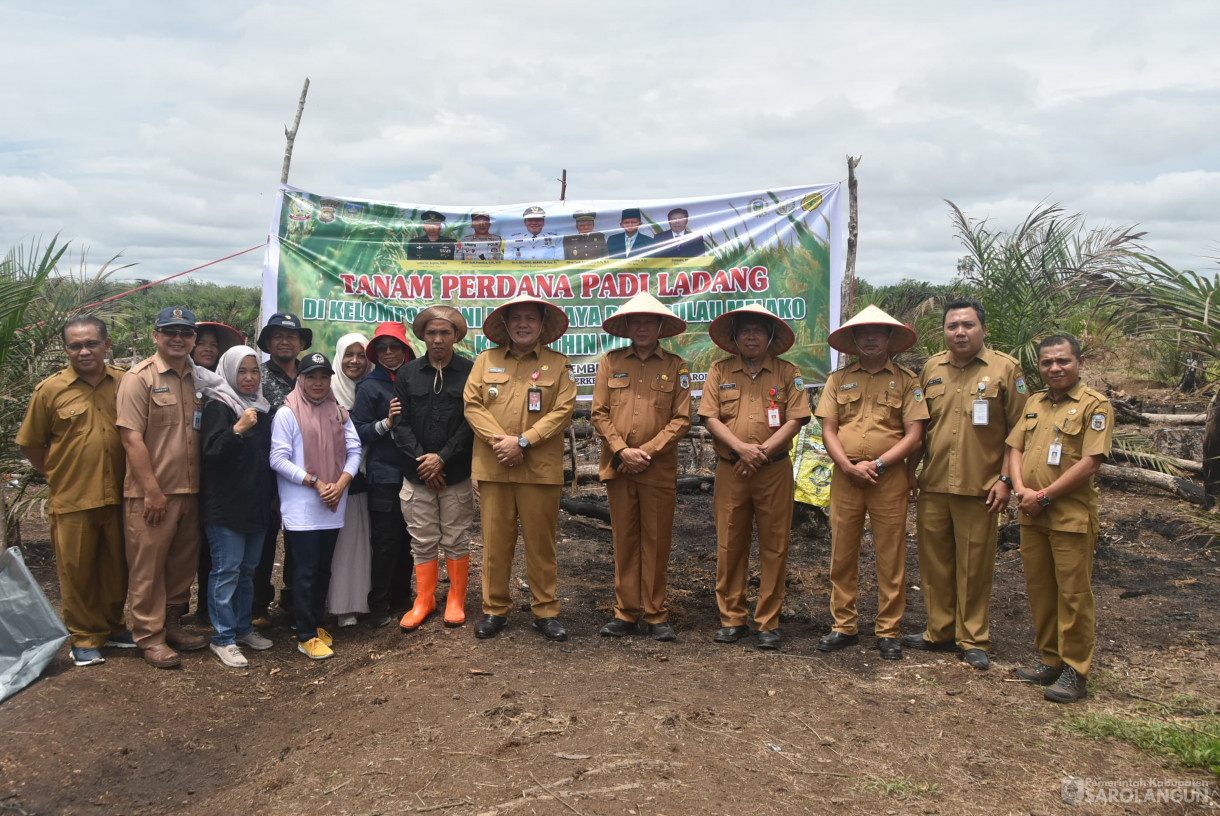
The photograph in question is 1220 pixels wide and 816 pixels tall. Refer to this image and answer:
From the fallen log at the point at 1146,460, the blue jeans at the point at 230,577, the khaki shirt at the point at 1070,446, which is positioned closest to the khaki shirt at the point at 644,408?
the khaki shirt at the point at 1070,446

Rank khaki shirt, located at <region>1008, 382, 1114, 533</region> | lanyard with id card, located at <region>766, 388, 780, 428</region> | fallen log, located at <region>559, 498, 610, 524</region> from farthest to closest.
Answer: fallen log, located at <region>559, 498, 610, 524</region> → lanyard with id card, located at <region>766, 388, 780, 428</region> → khaki shirt, located at <region>1008, 382, 1114, 533</region>

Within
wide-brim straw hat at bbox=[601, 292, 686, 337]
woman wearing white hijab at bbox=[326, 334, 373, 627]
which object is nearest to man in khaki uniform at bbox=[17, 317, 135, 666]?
woman wearing white hijab at bbox=[326, 334, 373, 627]

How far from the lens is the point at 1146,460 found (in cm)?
798

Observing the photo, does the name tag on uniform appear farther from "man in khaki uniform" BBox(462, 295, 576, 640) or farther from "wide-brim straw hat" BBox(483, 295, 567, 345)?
"wide-brim straw hat" BBox(483, 295, 567, 345)

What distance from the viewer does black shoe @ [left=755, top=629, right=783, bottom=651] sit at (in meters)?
4.80

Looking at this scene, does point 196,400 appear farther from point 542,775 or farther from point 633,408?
point 542,775

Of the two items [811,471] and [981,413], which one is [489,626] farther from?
[811,471]

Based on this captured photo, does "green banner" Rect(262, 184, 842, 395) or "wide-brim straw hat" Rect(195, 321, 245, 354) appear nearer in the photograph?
"wide-brim straw hat" Rect(195, 321, 245, 354)

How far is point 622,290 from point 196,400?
3139 millimetres

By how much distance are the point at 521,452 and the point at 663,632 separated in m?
1.33

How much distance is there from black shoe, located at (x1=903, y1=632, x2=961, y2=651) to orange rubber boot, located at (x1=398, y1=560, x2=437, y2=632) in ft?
9.07

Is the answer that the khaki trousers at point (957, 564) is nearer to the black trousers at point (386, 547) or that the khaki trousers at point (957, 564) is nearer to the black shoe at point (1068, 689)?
the black shoe at point (1068, 689)

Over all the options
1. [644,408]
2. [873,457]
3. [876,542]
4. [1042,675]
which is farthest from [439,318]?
[1042,675]

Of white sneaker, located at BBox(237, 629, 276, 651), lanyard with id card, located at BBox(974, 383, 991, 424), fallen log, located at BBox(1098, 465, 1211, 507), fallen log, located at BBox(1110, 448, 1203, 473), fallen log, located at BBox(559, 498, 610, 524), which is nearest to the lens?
lanyard with id card, located at BBox(974, 383, 991, 424)
